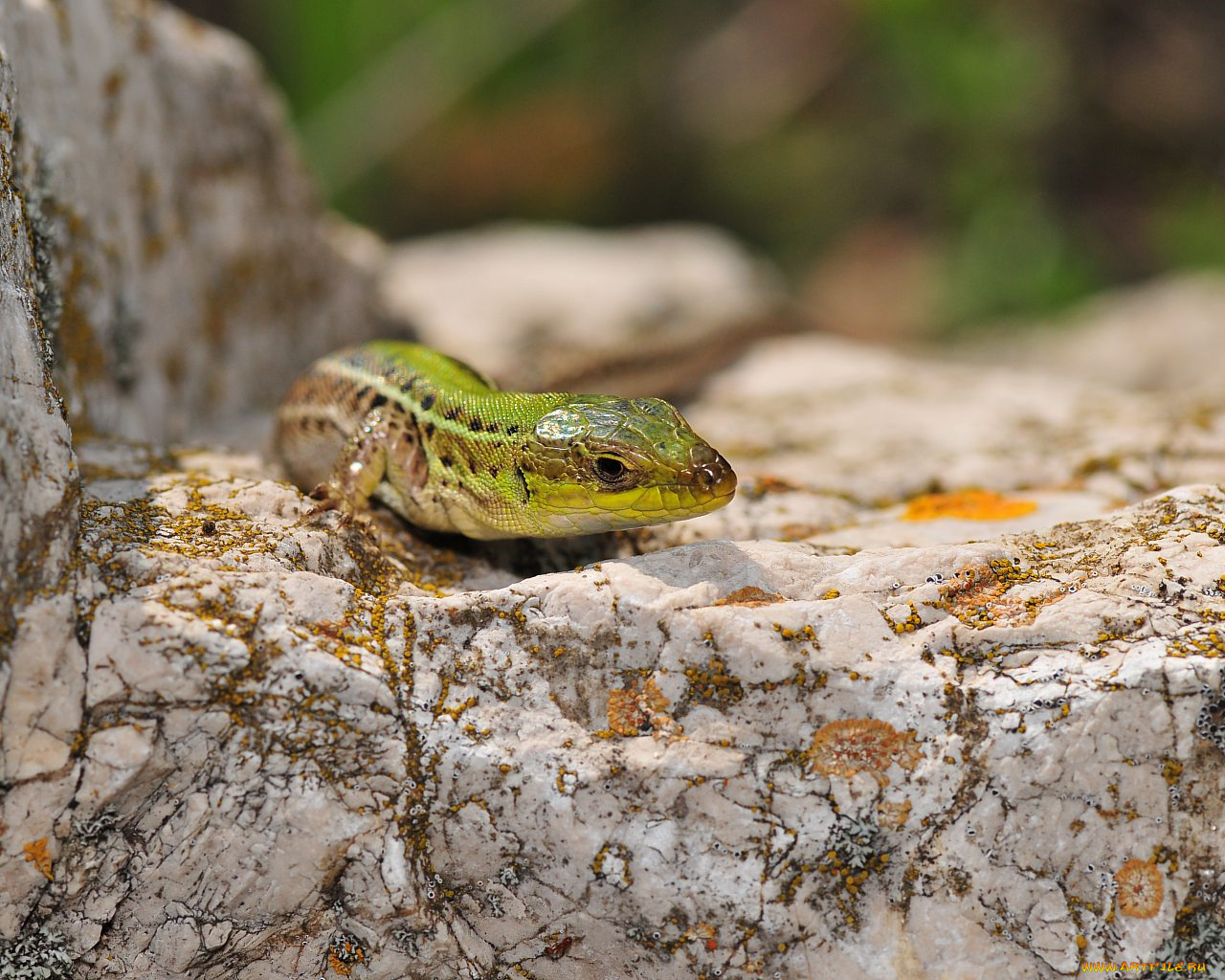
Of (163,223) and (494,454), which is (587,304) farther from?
(494,454)

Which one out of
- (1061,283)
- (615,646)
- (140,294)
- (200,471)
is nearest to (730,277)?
(1061,283)

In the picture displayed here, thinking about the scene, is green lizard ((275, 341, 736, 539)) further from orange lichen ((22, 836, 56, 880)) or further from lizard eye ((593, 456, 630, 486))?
Result: orange lichen ((22, 836, 56, 880))

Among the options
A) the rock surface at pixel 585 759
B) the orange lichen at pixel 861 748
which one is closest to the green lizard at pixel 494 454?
the rock surface at pixel 585 759

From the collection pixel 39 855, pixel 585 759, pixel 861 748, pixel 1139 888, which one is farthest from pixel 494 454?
pixel 1139 888

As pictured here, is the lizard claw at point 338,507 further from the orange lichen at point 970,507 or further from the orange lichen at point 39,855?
the orange lichen at point 970,507

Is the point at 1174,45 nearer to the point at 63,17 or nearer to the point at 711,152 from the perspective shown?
the point at 711,152

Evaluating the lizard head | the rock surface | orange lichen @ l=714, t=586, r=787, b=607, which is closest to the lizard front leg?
the rock surface

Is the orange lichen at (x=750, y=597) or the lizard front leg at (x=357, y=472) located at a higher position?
the orange lichen at (x=750, y=597)
